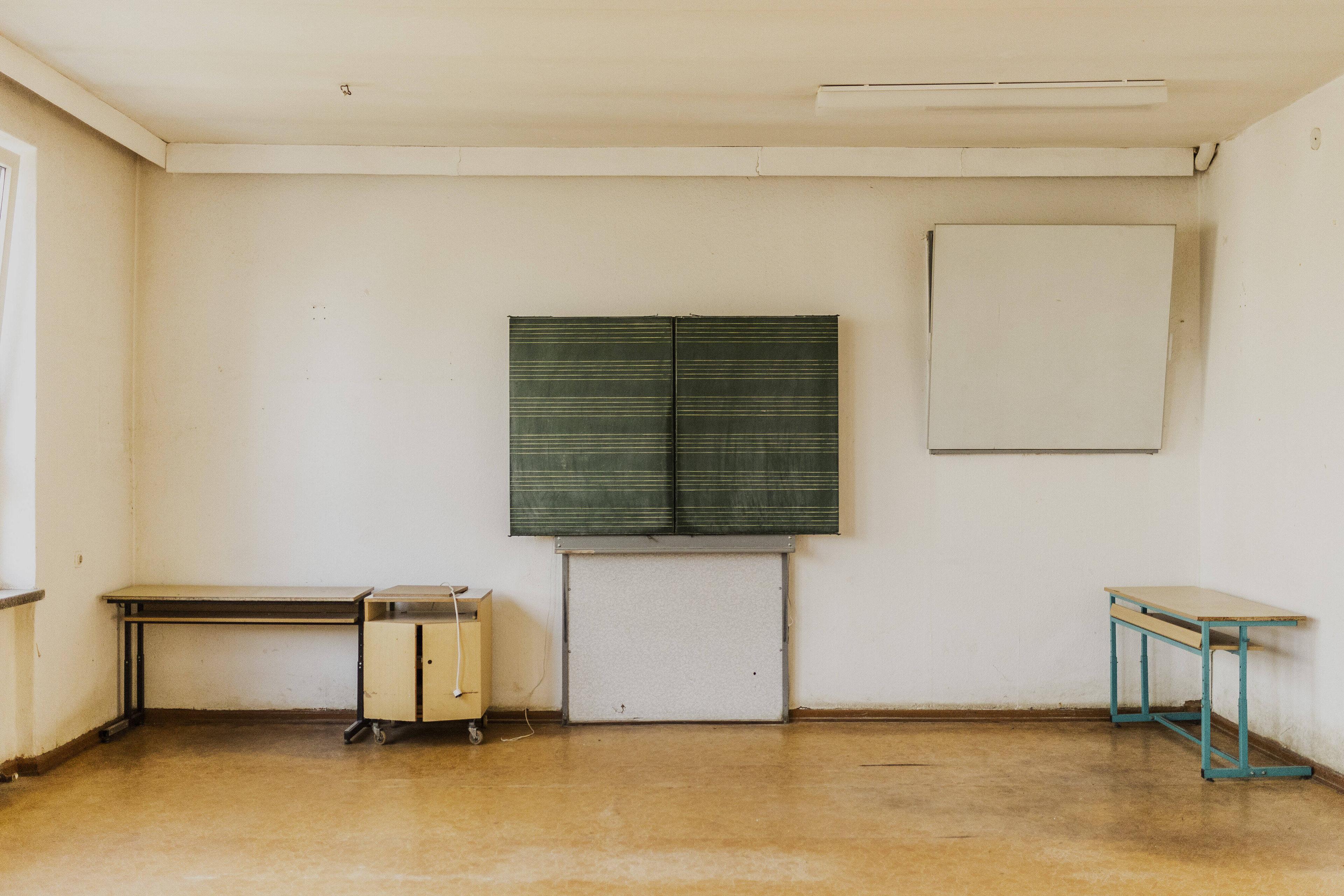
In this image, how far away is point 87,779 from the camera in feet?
12.7

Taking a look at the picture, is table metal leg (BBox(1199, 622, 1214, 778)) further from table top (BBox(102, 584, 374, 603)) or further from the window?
the window

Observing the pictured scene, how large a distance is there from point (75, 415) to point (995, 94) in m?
4.78

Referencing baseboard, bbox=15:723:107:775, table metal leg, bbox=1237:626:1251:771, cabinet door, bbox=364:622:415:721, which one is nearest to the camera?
table metal leg, bbox=1237:626:1251:771

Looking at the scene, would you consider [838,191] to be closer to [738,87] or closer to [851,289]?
[851,289]

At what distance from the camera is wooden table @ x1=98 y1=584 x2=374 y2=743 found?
434 cm

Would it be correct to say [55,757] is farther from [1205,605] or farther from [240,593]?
[1205,605]

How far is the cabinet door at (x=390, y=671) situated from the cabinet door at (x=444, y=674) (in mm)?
63

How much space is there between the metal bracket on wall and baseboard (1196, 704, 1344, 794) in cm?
241

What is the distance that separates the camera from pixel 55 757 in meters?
4.01

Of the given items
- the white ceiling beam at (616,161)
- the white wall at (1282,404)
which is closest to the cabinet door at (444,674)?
the white ceiling beam at (616,161)

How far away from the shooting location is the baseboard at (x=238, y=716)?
4.67 metres

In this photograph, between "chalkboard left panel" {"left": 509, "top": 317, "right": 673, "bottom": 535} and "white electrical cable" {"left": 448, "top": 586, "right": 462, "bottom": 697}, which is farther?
"chalkboard left panel" {"left": 509, "top": 317, "right": 673, "bottom": 535}

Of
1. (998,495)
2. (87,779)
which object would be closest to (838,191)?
(998,495)

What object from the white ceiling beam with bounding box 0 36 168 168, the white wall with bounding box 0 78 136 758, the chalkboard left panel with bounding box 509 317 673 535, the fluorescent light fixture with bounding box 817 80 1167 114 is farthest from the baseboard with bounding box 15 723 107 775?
the fluorescent light fixture with bounding box 817 80 1167 114
